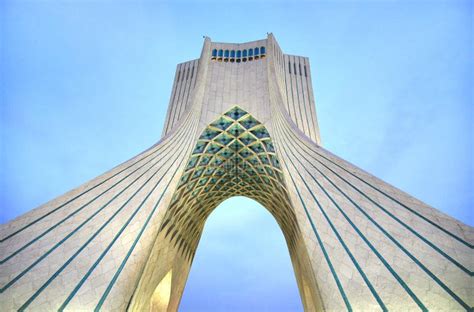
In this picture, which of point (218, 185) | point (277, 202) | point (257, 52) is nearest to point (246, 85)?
point (257, 52)

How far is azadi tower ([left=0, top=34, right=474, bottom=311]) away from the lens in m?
5.91

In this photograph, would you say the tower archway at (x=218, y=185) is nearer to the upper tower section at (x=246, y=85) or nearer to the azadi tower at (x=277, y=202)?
the azadi tower at (x=277, y=202)

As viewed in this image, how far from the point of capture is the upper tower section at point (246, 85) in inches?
533

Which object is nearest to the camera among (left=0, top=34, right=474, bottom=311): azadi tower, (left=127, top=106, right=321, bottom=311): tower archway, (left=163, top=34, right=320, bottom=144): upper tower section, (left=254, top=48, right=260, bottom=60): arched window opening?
(left=0, top=34, right=474, bottom=311): azadi tower

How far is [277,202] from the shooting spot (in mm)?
15172

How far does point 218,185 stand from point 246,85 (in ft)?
20.9

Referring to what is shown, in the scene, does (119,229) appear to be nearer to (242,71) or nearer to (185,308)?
(242,71)

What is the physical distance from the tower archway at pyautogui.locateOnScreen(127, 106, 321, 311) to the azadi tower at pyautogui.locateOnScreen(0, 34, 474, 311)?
0.09m

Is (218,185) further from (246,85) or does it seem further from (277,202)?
(246,85)

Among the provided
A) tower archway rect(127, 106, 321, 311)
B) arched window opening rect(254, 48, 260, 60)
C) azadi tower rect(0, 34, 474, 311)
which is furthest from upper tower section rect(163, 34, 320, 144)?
tower archway rect(127, 106, 321, 311)

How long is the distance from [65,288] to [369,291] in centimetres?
703

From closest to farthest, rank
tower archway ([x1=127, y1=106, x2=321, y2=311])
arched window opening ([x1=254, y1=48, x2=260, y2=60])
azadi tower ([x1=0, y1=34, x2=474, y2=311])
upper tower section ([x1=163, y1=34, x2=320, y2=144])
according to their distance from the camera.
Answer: azadi tower ([x1=0, y1=34, x2=474, y2=311]) < tower archway ([x1=127, y1=106, x2=321, y2=311]) < upper tower section ([x1=163, y1=34, x2=320, y2=144]) < arched window opening ([x1=254, y1=48, x2=260, y2=60])

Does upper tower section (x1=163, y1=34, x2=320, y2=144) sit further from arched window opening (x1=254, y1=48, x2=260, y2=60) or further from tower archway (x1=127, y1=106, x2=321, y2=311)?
tower archway (x1=127, y1=106, x2=321, y2=311)

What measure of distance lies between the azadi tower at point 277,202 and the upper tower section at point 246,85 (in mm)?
114
